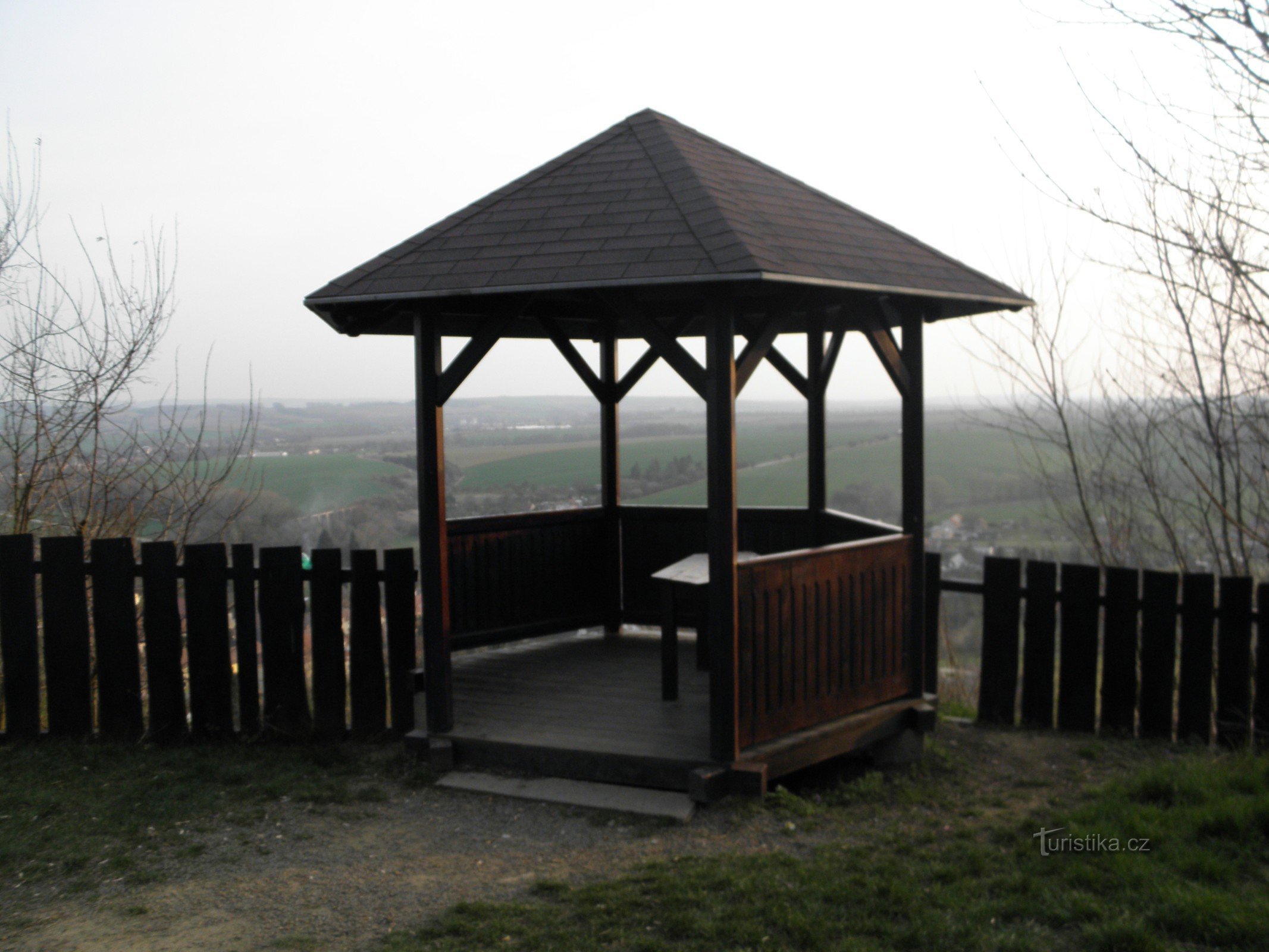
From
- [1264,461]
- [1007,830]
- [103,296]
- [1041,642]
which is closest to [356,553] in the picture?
[103,296]

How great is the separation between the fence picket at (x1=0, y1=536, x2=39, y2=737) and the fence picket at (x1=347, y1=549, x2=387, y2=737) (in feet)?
6.84

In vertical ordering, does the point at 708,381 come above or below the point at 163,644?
above

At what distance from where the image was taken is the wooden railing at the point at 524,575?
7.12 meters

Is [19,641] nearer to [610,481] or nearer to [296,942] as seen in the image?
[296,942]

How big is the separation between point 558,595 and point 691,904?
4226mm

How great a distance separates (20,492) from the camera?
23.2ft

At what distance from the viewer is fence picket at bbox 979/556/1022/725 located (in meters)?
6.42

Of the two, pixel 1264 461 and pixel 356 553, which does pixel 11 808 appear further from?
pixel 1264 461

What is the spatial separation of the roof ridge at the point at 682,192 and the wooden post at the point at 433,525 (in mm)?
1596

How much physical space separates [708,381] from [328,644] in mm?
3126

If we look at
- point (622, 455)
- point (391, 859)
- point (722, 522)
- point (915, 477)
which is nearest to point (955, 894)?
point (722, 522)

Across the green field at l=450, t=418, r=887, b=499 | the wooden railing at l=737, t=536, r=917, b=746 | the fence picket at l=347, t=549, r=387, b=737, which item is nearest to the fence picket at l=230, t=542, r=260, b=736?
the fence picket at l=347, t=549, r=387, b=737

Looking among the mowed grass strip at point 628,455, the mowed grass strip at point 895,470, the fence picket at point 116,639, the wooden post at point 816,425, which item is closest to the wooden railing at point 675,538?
the wooden post at point 816,425

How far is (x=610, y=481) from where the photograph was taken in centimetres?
792
